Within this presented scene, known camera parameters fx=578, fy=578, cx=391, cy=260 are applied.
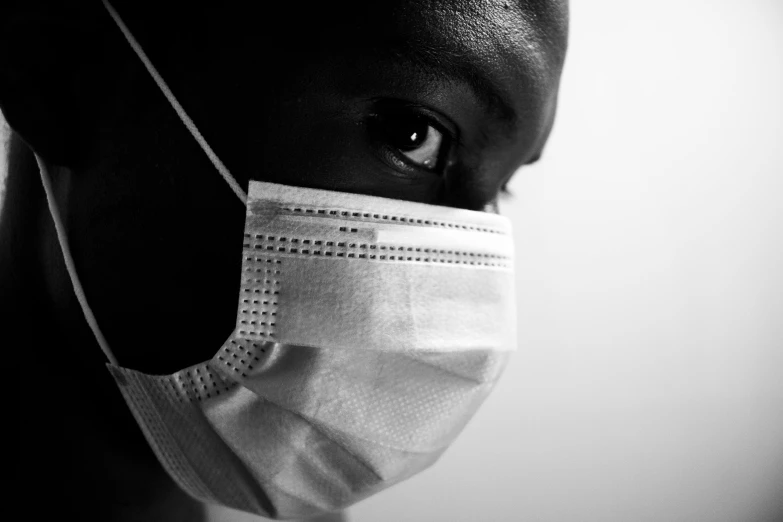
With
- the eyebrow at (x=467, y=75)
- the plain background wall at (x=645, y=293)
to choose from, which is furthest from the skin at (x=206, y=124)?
the plain background wall at (x=645, y=293)

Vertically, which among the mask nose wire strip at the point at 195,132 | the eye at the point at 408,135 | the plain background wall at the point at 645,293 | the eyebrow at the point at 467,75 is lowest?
the plain background wall at the point at 645,293

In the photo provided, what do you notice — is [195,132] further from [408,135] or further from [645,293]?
[645,293]

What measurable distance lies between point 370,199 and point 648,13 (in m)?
1.47

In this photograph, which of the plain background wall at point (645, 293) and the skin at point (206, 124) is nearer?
the skin at point (206, 124)

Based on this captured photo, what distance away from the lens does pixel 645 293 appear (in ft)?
5.70

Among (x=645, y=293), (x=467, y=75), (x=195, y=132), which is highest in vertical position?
(x=467, y=75)

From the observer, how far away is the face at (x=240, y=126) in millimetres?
598

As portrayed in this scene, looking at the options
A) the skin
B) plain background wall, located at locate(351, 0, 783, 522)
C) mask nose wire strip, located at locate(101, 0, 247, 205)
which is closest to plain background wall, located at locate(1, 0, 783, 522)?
plain background wall, located at locate(351, 0, 783, 522)

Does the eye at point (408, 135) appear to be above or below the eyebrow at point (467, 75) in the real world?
below

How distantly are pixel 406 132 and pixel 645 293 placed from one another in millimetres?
1343

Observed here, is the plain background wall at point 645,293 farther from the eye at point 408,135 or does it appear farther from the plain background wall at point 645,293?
the eye at point 408,135

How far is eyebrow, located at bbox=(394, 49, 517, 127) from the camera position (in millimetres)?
598

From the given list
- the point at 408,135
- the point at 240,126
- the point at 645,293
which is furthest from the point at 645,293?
the point at 240,126

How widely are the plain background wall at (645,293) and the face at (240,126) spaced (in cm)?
93
